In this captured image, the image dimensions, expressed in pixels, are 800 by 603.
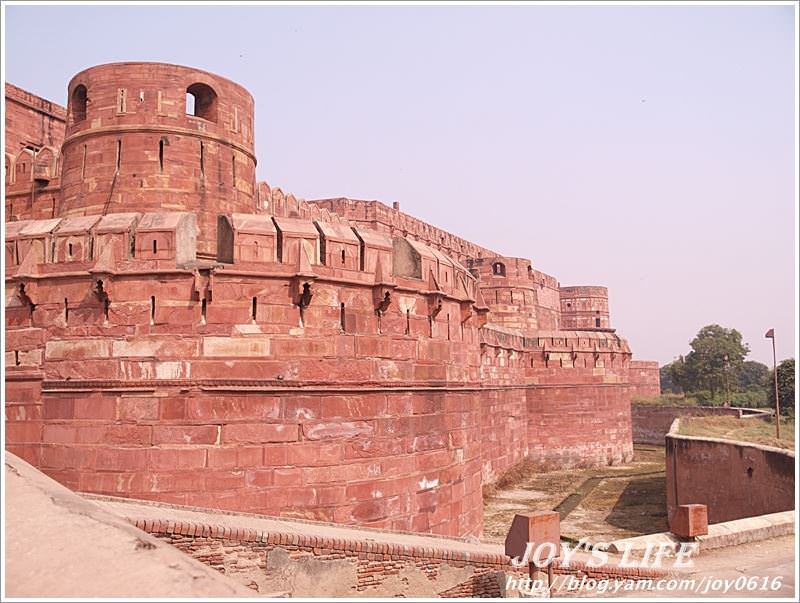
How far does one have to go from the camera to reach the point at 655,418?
128 ft

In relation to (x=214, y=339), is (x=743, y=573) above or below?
below

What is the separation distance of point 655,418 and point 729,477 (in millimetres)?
26691

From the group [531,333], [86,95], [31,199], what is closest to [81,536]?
[86,95]

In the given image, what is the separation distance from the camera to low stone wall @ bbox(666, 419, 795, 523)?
11.7m

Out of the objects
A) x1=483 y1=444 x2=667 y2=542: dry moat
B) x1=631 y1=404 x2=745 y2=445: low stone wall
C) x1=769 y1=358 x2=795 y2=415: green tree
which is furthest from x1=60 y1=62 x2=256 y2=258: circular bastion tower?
x1=631 y1=404 x2=745 y2=445: low stone wall

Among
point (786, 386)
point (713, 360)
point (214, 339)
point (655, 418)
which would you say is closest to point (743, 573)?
point (214, 339)

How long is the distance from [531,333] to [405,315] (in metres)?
17.8

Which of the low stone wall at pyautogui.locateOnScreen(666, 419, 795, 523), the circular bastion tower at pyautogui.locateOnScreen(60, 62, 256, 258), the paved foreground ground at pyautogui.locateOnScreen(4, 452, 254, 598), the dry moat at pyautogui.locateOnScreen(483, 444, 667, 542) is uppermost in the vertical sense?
the circular bastion tower at pyautogui.locateOnScreen(60, 62, 256, 258)

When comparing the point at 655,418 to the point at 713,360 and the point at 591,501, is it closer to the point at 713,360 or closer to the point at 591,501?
the point at 713,360

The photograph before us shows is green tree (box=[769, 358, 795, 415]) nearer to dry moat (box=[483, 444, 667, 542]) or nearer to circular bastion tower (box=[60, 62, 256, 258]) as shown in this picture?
dry moat (box=[483, 444, 667, 542])

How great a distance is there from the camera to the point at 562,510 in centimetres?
1758

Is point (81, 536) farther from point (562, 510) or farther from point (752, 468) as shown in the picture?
point (562, 510)

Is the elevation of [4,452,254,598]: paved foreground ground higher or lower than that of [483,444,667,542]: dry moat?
higher

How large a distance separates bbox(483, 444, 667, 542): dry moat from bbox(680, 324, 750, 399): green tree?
32.1 m
